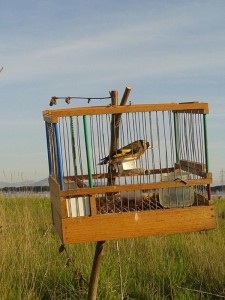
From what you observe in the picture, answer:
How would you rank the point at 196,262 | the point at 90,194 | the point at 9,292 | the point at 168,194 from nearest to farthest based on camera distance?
the point at 90,194 → the point at 168,194 → the point at 9,292 → the point at 196,262

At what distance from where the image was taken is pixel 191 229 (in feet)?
11.3

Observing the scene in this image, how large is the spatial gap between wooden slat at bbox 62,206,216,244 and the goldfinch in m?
0.35

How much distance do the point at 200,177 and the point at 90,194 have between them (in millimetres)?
722

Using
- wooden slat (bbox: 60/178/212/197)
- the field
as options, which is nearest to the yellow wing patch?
wooden slat (bbox: 60/178/212/197)

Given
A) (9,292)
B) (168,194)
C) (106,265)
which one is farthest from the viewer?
(106,265)

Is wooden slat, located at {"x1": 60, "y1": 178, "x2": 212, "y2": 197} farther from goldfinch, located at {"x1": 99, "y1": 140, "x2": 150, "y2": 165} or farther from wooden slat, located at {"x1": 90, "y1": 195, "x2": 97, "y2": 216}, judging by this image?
goldfinch, located at {"x1": 99, "y1": 140, "x2": 150, "y2": 165}

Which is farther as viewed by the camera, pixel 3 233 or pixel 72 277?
pixel 3 233

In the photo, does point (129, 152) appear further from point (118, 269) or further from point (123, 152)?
point (118, 269)

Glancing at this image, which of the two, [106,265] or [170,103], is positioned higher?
[170,103]

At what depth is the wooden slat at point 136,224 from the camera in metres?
3.27

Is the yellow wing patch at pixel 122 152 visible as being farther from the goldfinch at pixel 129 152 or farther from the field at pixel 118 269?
the field at pixel 118 269

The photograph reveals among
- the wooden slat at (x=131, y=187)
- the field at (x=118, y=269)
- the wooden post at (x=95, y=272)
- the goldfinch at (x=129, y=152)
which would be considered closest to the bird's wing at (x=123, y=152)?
the goldfinch at (x=129, y=152)

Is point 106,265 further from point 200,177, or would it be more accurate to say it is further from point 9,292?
point 200,177

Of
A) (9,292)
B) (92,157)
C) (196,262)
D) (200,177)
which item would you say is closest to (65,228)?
(92,157)
